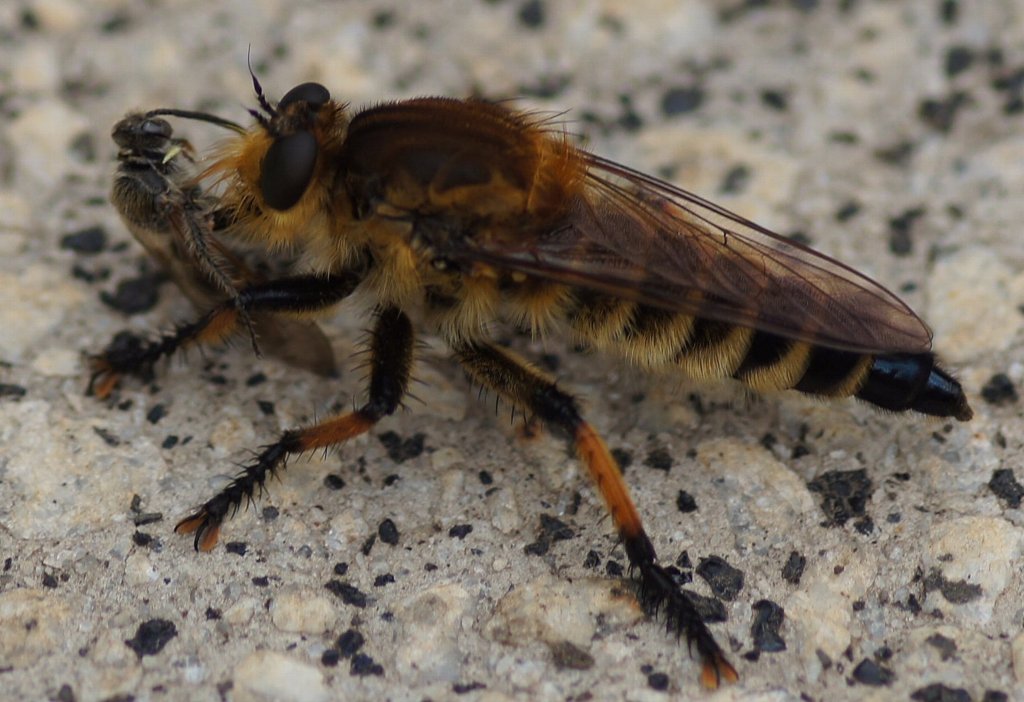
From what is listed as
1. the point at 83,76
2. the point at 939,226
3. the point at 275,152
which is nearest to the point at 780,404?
the point at 939,226

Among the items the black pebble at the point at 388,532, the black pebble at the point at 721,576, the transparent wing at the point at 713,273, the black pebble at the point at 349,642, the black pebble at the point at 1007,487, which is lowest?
the black pebble at the point at 349,642

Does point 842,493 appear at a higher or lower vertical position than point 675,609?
higher

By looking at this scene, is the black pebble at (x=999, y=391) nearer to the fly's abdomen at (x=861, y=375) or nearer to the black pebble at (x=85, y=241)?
the fly's abdomen at (x=861, y=375)

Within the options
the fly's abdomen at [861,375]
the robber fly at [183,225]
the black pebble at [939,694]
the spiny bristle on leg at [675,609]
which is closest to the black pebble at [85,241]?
the robber fly at [183,225]

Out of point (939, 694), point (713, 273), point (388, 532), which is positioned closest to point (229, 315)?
point (388, 532)

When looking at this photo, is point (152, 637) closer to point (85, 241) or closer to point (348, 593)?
point (348, 593)

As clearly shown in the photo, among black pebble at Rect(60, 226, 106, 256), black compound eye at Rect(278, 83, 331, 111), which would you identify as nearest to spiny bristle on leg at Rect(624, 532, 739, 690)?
black compound eye at Rect(278, 83, 331, 111)
